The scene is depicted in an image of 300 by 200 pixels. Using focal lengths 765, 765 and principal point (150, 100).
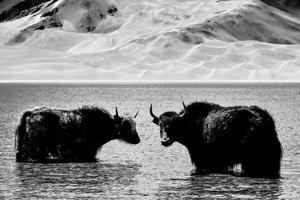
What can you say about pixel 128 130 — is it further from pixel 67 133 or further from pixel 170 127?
pixel 170 127

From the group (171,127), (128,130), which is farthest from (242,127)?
(128,130)

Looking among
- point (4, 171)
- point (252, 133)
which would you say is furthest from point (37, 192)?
point (252, 133)

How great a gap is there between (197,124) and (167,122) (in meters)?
0.74

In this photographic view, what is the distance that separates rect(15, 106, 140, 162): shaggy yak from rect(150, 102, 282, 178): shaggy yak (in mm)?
2738

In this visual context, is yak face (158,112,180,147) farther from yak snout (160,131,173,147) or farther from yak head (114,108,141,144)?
yak head (114,108,141,144)

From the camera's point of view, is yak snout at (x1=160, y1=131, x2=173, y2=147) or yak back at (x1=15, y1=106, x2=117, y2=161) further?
yak back at (x1=15, y1=106, x2=117, y2=161)

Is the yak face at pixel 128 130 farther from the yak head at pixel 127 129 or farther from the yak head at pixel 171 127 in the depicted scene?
the yak head at pixel 171 127

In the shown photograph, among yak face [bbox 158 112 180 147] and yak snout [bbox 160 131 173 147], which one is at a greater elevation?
yak face [bbox 158 112 180 147]

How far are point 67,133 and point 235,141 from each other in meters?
5.33

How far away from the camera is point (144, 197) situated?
15773mm

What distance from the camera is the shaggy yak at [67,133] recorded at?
20078 millimetres

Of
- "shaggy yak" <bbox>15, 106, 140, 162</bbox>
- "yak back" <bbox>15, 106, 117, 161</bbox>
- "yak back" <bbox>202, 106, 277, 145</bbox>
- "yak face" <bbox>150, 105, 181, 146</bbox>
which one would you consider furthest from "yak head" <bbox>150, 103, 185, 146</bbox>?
"yak back" <bbox>15, 106, 117, 161</bbox>

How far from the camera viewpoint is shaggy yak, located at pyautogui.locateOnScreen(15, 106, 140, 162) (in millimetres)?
20078

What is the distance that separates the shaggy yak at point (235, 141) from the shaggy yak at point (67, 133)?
2.74 m
